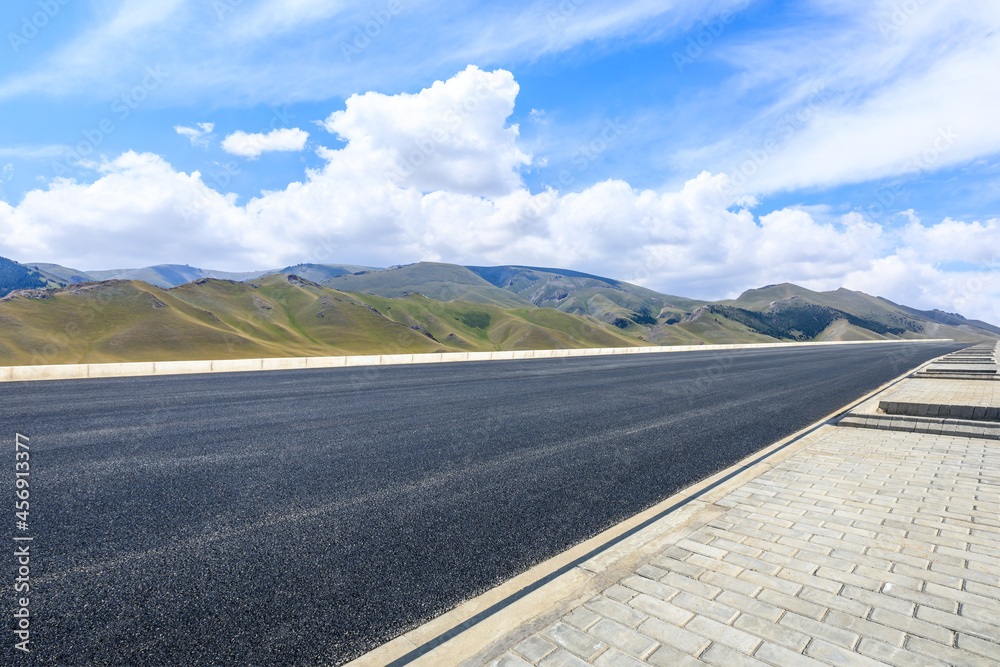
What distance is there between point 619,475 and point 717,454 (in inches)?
84.0

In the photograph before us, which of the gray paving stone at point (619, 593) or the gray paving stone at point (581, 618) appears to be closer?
the gray paving stone at point (581, 618)

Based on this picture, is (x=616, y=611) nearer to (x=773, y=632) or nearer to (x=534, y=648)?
(x=534, y=648)

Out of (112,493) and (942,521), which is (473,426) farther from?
(942,521)

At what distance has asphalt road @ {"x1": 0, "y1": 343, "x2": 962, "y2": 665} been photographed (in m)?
3.04

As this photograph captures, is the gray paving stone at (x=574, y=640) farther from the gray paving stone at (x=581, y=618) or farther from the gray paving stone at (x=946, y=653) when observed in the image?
the gray paving stone at (x=946, y=653)

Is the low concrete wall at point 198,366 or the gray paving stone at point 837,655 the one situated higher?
the gray paving stone at point 837,655

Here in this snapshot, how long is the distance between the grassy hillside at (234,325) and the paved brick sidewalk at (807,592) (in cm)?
9602

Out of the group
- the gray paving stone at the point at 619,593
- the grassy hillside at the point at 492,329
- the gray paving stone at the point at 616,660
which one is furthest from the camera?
the grassy hillside at the point at 492,329

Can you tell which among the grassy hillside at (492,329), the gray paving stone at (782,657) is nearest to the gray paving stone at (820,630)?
the gray paving stone at (782,657)

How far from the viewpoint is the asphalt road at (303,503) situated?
3041 mm

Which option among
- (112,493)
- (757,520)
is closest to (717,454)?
(757,520)

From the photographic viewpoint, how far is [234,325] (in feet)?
419

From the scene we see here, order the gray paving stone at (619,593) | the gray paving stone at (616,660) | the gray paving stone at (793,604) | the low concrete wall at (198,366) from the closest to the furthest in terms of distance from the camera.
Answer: the gray paving stone at (616,660), the gray paving stone at (793,604), the gray paving stone at (619,593), the low concrete wall at (198,366)

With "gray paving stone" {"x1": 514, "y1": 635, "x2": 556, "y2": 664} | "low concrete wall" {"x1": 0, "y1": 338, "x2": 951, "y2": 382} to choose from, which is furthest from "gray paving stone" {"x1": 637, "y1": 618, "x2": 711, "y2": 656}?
"low concrete wall" {"x1": 0, "y1": 338, "x2": 951, "y2": 382}
